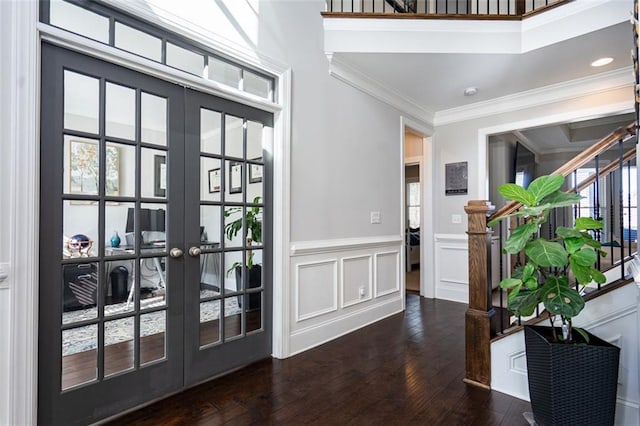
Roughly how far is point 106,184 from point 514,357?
272 cm

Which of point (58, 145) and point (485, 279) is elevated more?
Result: point (58, 145)

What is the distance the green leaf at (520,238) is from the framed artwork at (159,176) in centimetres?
207

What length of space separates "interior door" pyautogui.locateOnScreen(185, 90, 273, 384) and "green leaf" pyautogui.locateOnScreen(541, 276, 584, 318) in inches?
74.8

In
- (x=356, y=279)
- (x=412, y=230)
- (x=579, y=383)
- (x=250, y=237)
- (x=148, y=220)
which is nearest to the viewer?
(x=579, y=383)

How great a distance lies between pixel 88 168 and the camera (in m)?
1.86

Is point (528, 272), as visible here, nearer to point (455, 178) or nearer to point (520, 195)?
point (520, 195)

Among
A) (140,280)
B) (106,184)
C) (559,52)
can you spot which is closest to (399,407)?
(140,280)

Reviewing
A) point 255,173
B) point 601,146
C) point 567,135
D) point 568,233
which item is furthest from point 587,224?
point 567,135

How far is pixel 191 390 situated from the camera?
2.21 metres

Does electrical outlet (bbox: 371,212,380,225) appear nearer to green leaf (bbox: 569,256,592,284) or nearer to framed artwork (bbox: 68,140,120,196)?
green leaf (bbox: 569,256,592,284)

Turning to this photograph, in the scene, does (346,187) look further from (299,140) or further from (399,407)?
(399,407)

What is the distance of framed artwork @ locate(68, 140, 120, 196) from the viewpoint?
1814 millimetres

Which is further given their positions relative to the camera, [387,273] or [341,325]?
[387,273]

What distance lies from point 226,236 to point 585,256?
7.13 feet
